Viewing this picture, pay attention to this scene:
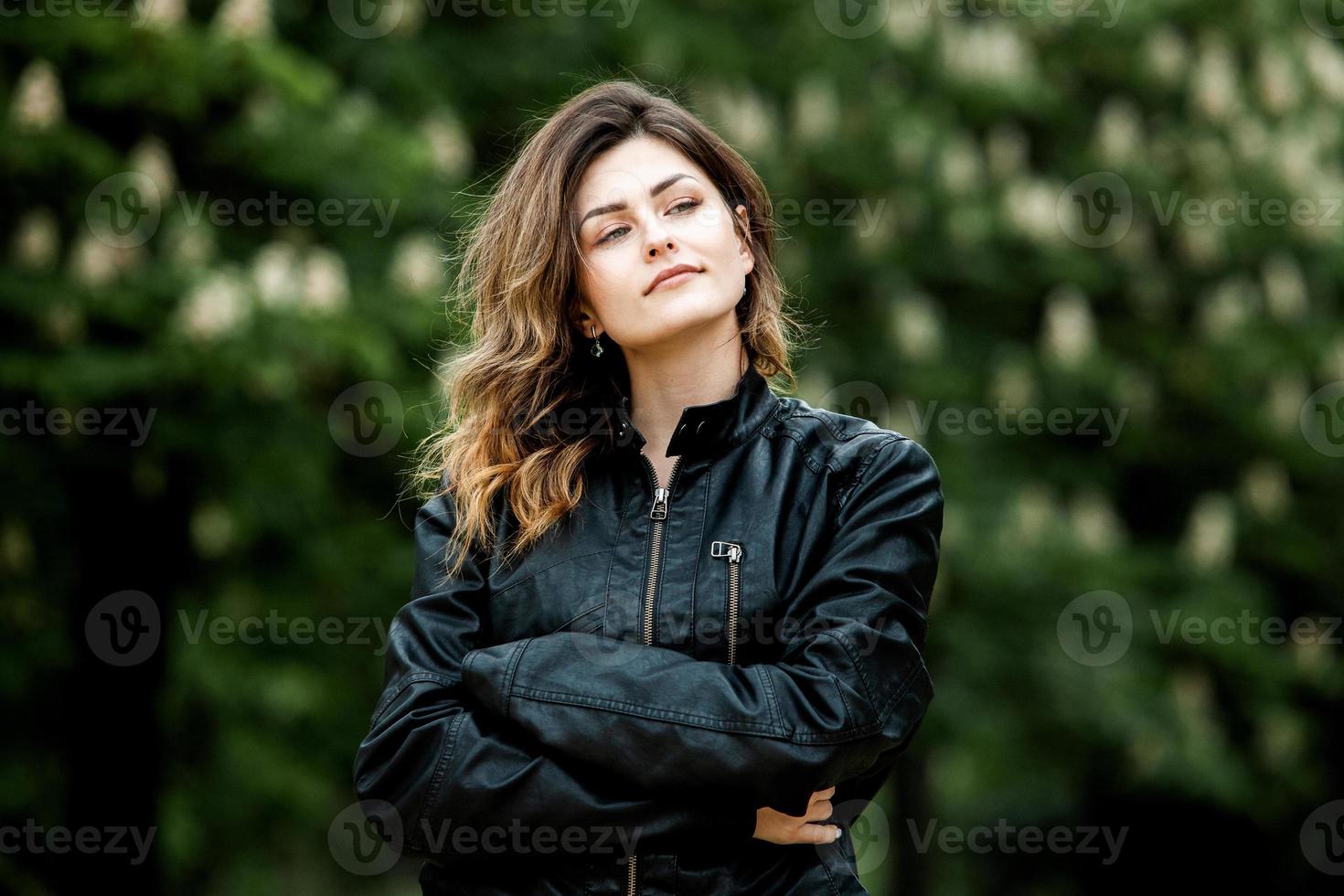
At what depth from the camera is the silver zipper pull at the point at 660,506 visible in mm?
2590

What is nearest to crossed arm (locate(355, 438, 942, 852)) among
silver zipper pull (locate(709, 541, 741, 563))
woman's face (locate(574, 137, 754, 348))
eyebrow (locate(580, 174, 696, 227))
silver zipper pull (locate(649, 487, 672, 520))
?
silver zipper pull (locate(709, 541, 741, 563))

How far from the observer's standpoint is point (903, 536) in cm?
254

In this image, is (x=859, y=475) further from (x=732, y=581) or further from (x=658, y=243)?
(x=658, y=243)

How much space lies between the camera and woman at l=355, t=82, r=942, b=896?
2.39m

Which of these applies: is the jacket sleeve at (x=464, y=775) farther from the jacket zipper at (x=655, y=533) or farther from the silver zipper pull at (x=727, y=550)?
the silver zipper pull at (x=727, y=550)

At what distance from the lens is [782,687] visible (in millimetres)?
2393

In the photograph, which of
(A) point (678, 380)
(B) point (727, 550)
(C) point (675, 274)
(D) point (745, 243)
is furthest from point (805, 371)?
(B) point (727, 550)

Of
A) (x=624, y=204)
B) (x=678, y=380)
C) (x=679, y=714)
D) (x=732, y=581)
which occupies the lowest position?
(x=679, y=714)

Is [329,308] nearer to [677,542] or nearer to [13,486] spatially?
[13,486]

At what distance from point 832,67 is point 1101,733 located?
4.15 meters

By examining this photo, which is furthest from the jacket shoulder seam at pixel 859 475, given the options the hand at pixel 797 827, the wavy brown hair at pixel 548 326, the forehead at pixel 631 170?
the forehead at pixel 631 170

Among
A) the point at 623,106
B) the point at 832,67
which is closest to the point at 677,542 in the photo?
the point at 623,106

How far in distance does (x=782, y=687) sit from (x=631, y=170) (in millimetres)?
946

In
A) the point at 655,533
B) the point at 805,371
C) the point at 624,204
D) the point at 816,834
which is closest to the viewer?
the point at 816,834
